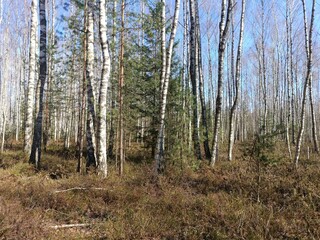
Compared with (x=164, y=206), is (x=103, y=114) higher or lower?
higher

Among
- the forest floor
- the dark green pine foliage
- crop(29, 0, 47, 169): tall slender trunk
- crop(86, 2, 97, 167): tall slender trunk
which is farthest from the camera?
the dark green pine foliage

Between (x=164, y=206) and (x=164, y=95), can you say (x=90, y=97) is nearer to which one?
(x=164, y=95)

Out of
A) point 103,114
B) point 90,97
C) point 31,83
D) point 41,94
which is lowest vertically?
point 103,114

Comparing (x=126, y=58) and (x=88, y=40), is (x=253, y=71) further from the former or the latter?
(x=88, y=40)

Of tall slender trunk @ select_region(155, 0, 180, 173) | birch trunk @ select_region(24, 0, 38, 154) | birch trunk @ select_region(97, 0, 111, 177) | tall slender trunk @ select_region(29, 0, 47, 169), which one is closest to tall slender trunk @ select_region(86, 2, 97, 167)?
birch trunk @ select_region(97, 0, 111, 177)

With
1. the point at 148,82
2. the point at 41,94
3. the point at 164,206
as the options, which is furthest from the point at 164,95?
the point at 41,94

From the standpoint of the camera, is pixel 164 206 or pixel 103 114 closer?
pixel 164 206

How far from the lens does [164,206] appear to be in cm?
609

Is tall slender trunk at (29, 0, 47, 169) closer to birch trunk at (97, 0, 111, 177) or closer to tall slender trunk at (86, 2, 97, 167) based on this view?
tall slender trunk at (86, 2, 97, 167)

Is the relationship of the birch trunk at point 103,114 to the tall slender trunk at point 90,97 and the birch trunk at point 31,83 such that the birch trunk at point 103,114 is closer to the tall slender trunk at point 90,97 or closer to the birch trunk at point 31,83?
the tall slender trunk at point 90,97

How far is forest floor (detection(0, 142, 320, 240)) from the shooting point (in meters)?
4.64

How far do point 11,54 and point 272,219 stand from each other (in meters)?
35.2

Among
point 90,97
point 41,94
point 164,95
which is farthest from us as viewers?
point 41,94

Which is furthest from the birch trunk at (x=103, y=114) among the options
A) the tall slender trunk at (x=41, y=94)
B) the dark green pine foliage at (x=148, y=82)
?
the tall slender trunk at (x=41, y=94)
